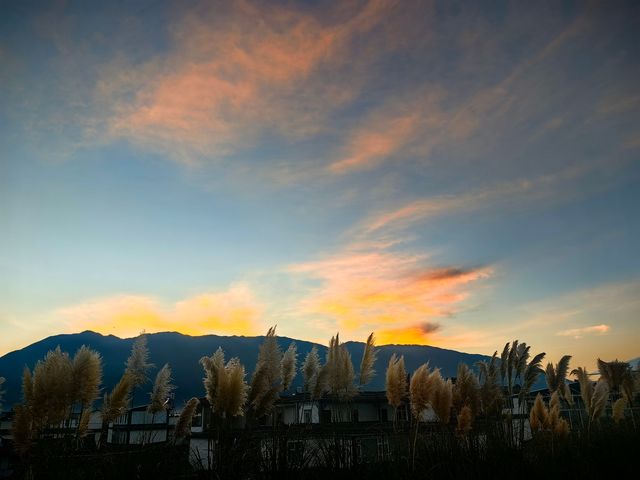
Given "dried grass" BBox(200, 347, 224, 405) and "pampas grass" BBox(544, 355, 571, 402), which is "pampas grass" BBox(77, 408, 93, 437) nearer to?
"dried grass" BBox(200, 347, 224, 405)

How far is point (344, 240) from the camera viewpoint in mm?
15273

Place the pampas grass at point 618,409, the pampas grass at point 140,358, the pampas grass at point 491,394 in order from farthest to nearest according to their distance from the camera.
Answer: the pampas grass at point 618,409, the pampas grass at point 140,358, the pampas grass at point 491,394

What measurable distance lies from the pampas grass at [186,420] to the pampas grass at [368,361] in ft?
10.4

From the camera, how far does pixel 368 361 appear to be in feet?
29.0

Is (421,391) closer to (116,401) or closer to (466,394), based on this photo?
(466,394)

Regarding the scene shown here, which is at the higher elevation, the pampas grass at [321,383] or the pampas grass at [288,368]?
the pampas grass at [288,368]

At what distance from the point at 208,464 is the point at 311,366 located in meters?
4.48

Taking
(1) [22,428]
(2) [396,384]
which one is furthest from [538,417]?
(1) [22,428]

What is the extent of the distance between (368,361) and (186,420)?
347 cm

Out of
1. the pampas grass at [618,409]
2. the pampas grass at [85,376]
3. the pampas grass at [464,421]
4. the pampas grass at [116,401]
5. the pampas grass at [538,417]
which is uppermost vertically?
the pampas grass at [85,376]

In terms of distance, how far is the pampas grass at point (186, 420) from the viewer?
7.10 meters

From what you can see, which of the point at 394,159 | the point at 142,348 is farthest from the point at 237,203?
the point at 142,348

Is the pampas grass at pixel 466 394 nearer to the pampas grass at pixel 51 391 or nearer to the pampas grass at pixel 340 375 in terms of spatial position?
the pampas grass at pixel 340 375

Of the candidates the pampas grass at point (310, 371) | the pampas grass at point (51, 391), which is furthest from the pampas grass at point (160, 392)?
the pampas grass at point (51, 391)
